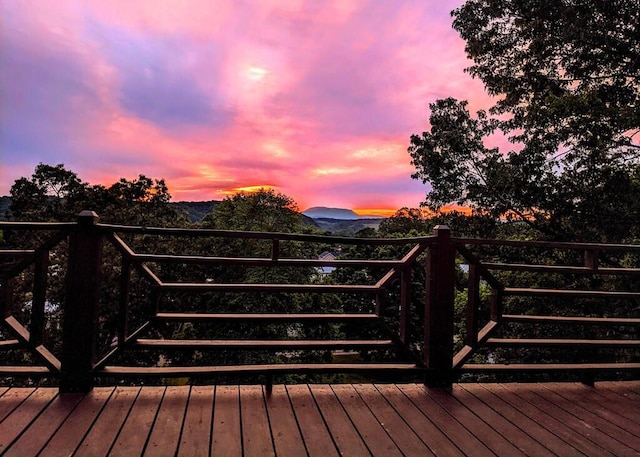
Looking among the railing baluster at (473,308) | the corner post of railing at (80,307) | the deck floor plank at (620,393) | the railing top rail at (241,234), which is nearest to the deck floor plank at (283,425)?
the railing top rail at (241,234)

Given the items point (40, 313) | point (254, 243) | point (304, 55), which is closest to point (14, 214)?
point (254, 243)

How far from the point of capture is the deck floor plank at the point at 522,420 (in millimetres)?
1891

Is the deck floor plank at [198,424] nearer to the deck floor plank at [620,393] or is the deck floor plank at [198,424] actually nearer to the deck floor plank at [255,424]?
the deck floor plank at [255,424]

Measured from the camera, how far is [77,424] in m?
1.96

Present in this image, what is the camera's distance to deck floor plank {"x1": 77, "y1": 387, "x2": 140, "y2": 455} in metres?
1.75

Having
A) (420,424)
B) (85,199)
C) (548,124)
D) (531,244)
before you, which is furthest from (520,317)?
(85,199)

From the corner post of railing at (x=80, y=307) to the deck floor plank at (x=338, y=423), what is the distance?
135cm

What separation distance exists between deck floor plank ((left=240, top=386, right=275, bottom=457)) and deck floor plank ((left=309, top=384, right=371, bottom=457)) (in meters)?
0.31

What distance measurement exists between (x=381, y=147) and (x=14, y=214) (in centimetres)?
1116

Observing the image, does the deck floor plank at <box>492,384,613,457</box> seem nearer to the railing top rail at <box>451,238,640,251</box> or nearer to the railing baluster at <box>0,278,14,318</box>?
the railing top rail at <box>451,238,640,251</box>

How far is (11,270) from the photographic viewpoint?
7.34 feet

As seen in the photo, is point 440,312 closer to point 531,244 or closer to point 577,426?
point 531,244

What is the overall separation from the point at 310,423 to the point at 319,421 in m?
0.05

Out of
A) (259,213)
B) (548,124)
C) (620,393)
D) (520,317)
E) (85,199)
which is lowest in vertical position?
(620,393)
